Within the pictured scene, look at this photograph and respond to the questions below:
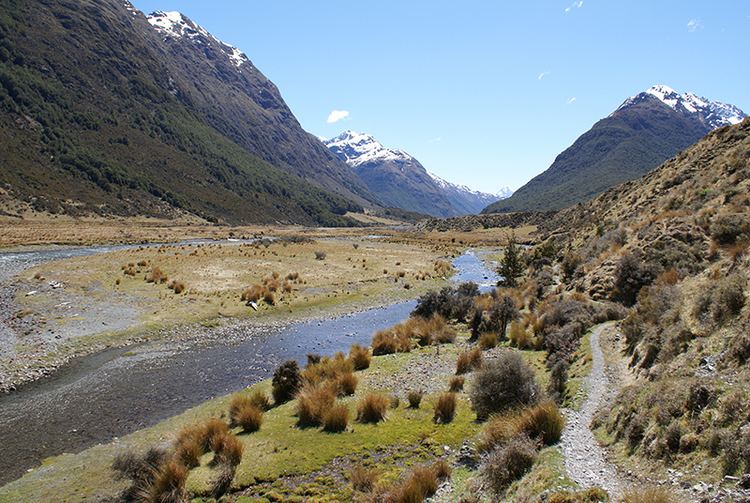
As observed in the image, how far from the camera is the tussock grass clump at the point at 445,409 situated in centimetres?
1367

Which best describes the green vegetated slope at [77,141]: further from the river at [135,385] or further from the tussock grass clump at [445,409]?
the tussock grass clump at [445,409]

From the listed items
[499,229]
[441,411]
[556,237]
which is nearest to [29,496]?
[441,411]

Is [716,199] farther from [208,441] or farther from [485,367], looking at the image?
[208,441]

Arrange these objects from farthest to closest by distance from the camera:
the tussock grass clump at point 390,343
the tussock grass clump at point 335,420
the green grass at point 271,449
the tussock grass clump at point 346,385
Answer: the tussock grass clump at point 390,343 → the tussock grass clump at point 346,385 → the tussock grass clump at point 335,420 → the green grass at point 271,449

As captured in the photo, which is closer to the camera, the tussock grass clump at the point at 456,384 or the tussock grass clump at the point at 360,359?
the tussock grass clump at the point at 456,384

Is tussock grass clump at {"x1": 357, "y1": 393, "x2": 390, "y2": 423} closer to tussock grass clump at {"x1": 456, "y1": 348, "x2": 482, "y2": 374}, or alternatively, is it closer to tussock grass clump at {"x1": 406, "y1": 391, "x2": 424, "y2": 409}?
tussock grass clump at {"x1": 406, "y1": 391, "x2": 424, "y2": 409}

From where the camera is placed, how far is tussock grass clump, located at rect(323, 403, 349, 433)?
1341cm

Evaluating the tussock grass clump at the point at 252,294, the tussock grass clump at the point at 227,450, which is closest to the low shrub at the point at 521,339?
the tussock grass clump at the point at 227,450

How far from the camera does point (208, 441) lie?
494 inches

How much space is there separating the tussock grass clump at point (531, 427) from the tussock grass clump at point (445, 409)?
8.33 feet

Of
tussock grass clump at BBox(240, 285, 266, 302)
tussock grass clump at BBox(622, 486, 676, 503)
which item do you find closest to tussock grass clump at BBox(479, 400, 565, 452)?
tussock grass clump at BBox(622, 486, 676, 503)

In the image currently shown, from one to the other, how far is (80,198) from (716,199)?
137107 mm

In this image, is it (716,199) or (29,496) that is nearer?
(29,496)

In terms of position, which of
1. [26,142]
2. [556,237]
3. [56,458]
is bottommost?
[56,458]
